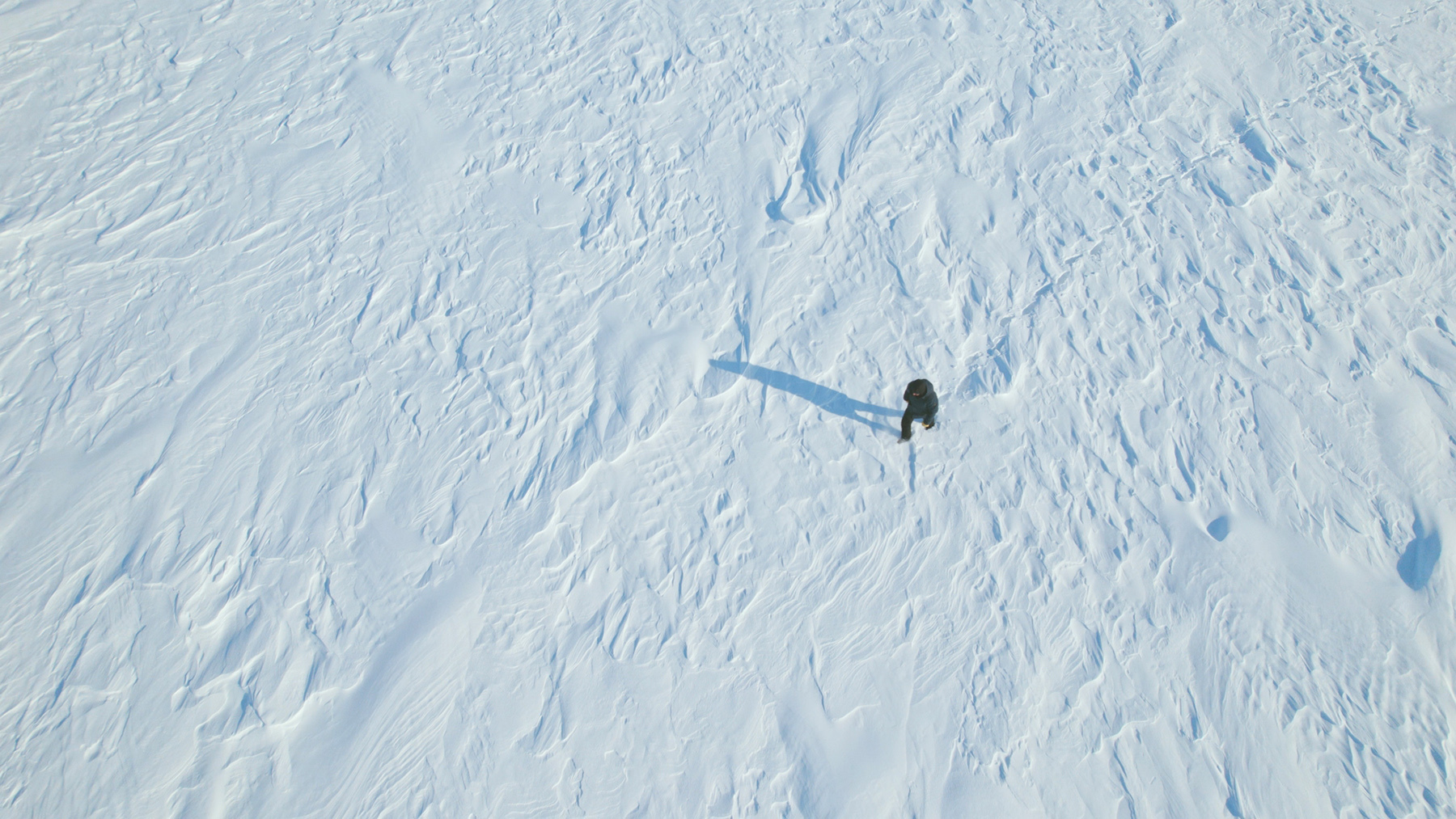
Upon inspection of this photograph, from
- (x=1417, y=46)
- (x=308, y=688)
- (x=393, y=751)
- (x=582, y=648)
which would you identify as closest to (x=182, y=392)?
(x=308, y=688)

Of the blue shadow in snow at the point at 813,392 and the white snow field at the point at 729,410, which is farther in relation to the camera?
the blue shadow in snow at the point at 813,392

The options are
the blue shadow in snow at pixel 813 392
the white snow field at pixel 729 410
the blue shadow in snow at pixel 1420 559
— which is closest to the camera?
the white snow field at pixel 729 410

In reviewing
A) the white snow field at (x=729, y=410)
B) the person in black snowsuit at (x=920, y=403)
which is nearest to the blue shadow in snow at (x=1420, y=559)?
the white snow field at (x=729, y=410)

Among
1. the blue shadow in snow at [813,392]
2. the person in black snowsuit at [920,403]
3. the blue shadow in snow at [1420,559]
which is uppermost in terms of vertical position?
the person in black snowsuit at [920,403]

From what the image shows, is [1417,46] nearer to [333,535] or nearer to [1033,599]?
[1033,599]

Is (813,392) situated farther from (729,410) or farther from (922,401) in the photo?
(922,401)

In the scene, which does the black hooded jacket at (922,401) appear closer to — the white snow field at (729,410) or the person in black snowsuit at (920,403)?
the person in black snowsuit at (920,403)
